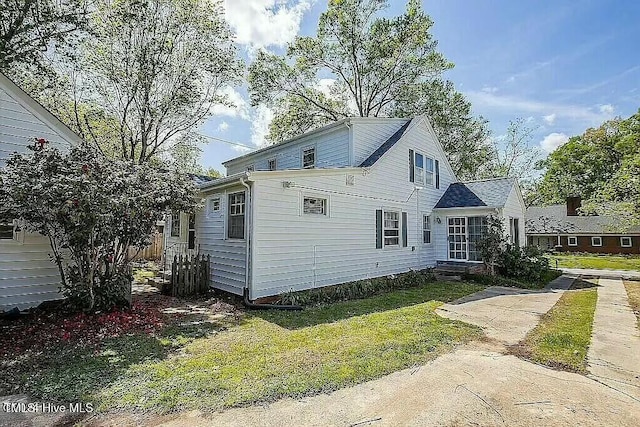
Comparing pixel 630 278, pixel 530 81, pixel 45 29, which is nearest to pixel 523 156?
pixel 530 81

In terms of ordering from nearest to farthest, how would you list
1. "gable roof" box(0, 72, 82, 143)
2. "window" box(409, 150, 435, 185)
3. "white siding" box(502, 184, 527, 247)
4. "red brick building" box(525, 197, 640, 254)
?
"gable roof" box(0, 72, 82, 143), "window" box(409, 150, 435, 185), "white siding" box(502, 184, 527, 247), "red brick building" box(525, 197, 640, 254)

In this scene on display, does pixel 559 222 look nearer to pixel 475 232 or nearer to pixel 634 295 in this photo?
pixel 475 232

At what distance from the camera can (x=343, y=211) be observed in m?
10.6

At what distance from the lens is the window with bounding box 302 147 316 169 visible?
45.9ft

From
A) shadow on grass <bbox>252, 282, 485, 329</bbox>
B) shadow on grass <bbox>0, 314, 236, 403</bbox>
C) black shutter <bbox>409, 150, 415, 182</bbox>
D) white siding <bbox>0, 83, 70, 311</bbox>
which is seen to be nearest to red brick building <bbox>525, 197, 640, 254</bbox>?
black shutter <bbox>409, 150, 415, 182</bbox>

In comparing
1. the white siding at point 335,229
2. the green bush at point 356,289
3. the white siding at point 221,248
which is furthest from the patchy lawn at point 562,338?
the white siding at point 221,248

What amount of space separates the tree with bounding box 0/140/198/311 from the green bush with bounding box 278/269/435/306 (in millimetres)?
3715

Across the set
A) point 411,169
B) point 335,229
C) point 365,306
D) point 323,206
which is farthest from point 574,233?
point 365,306

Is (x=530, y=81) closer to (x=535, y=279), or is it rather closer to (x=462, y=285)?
(x=535, y=279)

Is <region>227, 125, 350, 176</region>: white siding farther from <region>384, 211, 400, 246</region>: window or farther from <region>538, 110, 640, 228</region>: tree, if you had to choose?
<region>538, 110, 640, 228</region>: tree

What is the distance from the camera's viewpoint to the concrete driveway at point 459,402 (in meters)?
3.21

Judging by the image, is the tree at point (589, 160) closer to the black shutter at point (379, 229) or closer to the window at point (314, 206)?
the black shutter at point (379, 229)

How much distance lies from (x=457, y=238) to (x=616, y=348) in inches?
400

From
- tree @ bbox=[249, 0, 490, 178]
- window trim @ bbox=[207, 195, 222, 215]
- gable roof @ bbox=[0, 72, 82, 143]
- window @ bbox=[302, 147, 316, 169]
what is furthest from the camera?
tree @ bbox=[249, 0, 490, 178]
